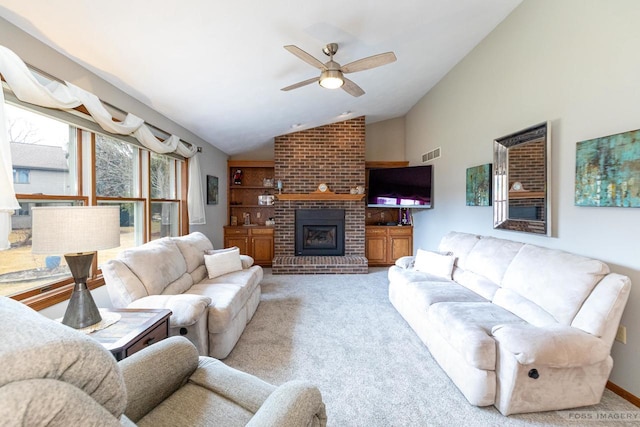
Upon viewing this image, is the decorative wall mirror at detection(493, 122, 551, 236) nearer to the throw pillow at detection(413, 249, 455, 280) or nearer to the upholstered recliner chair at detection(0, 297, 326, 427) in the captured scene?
the throw pillow at detection(413, 249, 455, 280)

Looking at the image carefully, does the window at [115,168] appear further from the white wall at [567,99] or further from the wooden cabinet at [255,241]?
the white wall at [567,99]

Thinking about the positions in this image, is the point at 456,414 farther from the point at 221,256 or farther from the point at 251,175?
the point at 251,175

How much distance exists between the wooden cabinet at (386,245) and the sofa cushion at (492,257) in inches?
103

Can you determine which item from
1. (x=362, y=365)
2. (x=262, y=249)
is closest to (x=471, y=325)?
(x=362, y=365)

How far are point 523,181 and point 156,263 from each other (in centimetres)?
357

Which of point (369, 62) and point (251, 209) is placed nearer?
point (369, 62)

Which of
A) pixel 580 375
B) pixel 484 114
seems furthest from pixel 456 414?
pixel 484 114

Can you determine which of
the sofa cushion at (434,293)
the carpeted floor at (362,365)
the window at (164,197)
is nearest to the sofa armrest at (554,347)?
the carpeted floor at (362,365)

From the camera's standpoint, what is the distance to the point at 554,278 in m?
2.07

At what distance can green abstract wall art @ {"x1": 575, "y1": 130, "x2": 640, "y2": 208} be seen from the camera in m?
1.81

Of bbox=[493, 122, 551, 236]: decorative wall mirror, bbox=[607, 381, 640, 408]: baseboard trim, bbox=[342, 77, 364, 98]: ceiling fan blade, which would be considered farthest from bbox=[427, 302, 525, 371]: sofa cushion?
bbox=[342, 77, 364, 98]: ceiling fan blade

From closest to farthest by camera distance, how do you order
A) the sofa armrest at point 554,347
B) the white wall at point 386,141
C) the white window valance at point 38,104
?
the white window valance at point 38,104, the sofa armrest at point 554,347, the white wall at point 386,141

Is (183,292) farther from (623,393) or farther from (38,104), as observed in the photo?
(623,393)

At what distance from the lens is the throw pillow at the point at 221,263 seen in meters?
3.29
